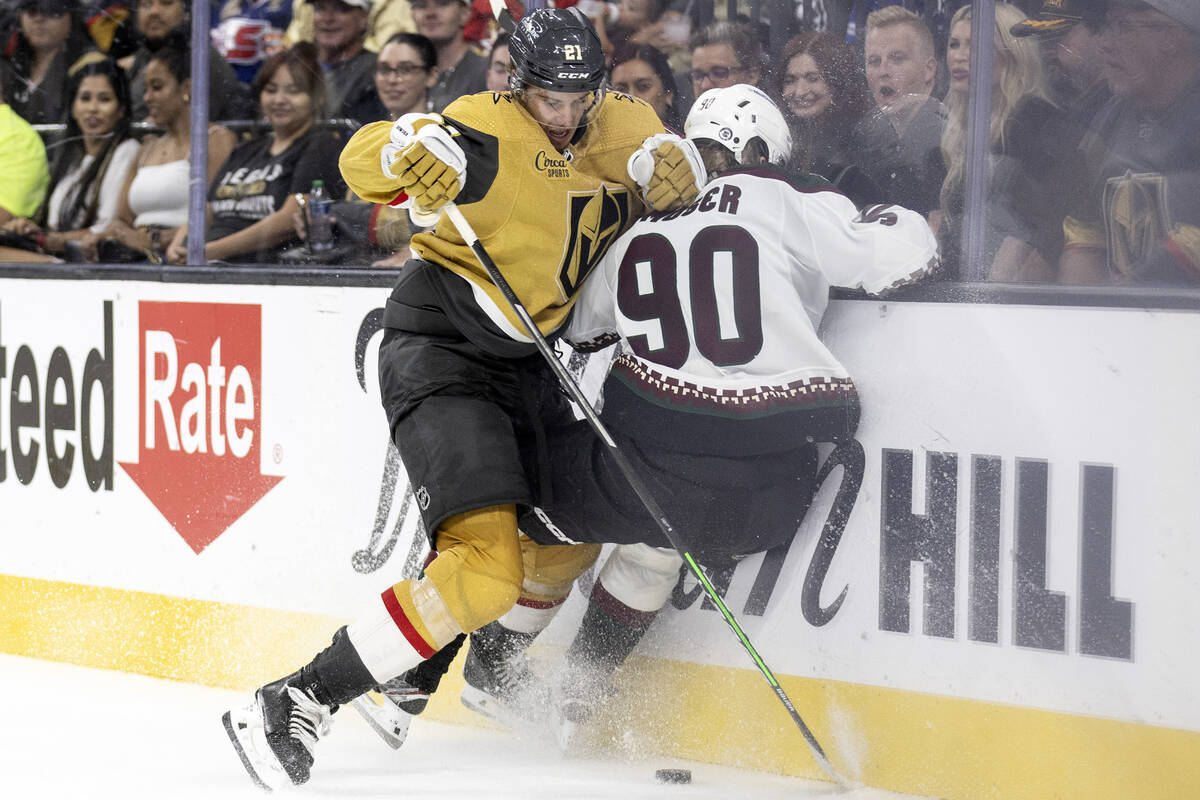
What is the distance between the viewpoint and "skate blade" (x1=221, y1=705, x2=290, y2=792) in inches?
103

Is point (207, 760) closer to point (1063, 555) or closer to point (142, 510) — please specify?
point (142, 510)

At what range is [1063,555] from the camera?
7.86 feet

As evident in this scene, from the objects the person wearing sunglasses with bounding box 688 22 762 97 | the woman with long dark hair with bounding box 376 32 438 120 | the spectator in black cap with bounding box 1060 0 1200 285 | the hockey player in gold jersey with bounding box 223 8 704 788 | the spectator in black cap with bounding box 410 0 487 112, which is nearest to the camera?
the spectator in black cap with bounding box 1060 0 1200 285

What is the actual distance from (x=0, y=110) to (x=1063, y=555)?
3251mm

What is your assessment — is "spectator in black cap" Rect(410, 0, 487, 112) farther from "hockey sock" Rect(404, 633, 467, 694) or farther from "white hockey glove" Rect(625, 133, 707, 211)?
"hockey sock" Rect(404, 633, 467, 694)

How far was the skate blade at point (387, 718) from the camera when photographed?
278 centimetres

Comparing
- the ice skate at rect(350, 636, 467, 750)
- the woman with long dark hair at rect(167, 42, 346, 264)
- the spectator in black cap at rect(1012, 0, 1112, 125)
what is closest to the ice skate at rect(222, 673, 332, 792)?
the ice skate at rect(350, 636, 467, 750)

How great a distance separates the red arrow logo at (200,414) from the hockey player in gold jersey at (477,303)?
0.84 metres

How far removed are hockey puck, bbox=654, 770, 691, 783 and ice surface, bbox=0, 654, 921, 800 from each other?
0.07 ft

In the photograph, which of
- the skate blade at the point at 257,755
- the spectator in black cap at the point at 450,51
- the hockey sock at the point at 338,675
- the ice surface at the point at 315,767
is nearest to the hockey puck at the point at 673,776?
the ice surface at the point at 315,767

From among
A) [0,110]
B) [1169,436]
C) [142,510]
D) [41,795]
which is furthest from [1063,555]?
[0,110]

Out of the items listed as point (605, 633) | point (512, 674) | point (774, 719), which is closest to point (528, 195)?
point (605, 633)

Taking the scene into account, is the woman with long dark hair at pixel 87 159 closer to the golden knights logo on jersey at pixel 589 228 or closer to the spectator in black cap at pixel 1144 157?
the golden knights logo on jersey at pixel 589 228

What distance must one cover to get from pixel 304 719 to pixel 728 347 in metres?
1.04
